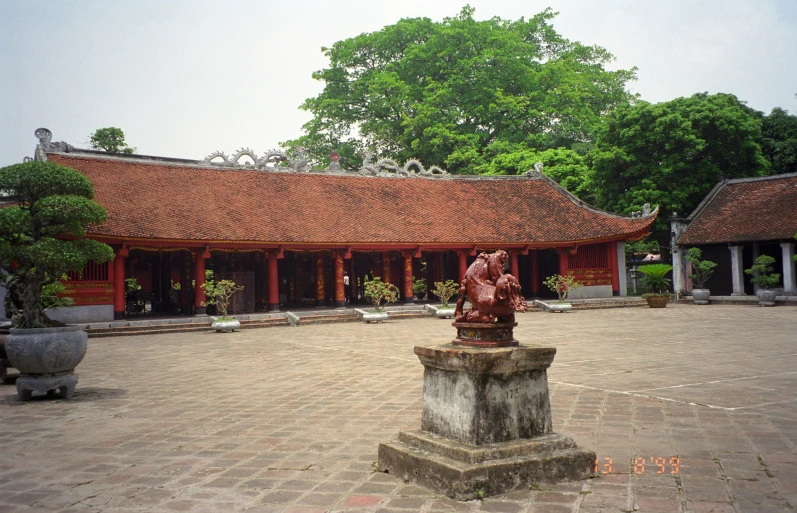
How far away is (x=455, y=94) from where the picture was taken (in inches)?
1501

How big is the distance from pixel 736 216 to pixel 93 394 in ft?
85.4

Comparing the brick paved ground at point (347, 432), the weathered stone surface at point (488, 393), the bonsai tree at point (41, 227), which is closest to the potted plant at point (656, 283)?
the brick paved ground at point (347, 432)

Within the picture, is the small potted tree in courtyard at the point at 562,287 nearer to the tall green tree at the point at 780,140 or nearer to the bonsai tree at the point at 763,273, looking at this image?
the bonsai tree at the point at 763,273

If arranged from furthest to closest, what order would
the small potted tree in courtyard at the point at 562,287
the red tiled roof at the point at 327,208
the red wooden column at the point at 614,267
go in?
the red wooden column at the point at 614,267 → the small potted tree in courtyard at the point at 562,287 → the red tiled roof at the point at 327,208

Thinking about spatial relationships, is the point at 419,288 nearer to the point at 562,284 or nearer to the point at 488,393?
the point at 562,284

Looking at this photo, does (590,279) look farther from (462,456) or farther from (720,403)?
(462,456)

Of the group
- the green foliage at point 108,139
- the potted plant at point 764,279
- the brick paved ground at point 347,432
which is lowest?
the brick paved ground at point 347,432

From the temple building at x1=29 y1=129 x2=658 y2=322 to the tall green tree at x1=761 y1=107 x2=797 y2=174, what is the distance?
855cm

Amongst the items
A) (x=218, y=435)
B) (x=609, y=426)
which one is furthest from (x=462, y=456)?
(x=218, y=435)

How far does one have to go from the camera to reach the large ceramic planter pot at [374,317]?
67.3 ft

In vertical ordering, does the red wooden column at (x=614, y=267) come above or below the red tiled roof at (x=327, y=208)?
below

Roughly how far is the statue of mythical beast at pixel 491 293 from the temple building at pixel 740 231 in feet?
78.6

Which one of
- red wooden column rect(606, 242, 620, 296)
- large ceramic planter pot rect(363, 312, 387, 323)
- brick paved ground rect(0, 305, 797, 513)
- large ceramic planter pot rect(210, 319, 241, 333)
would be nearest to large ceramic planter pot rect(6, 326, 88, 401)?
brick paved ground rect(0, 305, 797, 513)

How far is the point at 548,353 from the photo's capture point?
436 centimetres
